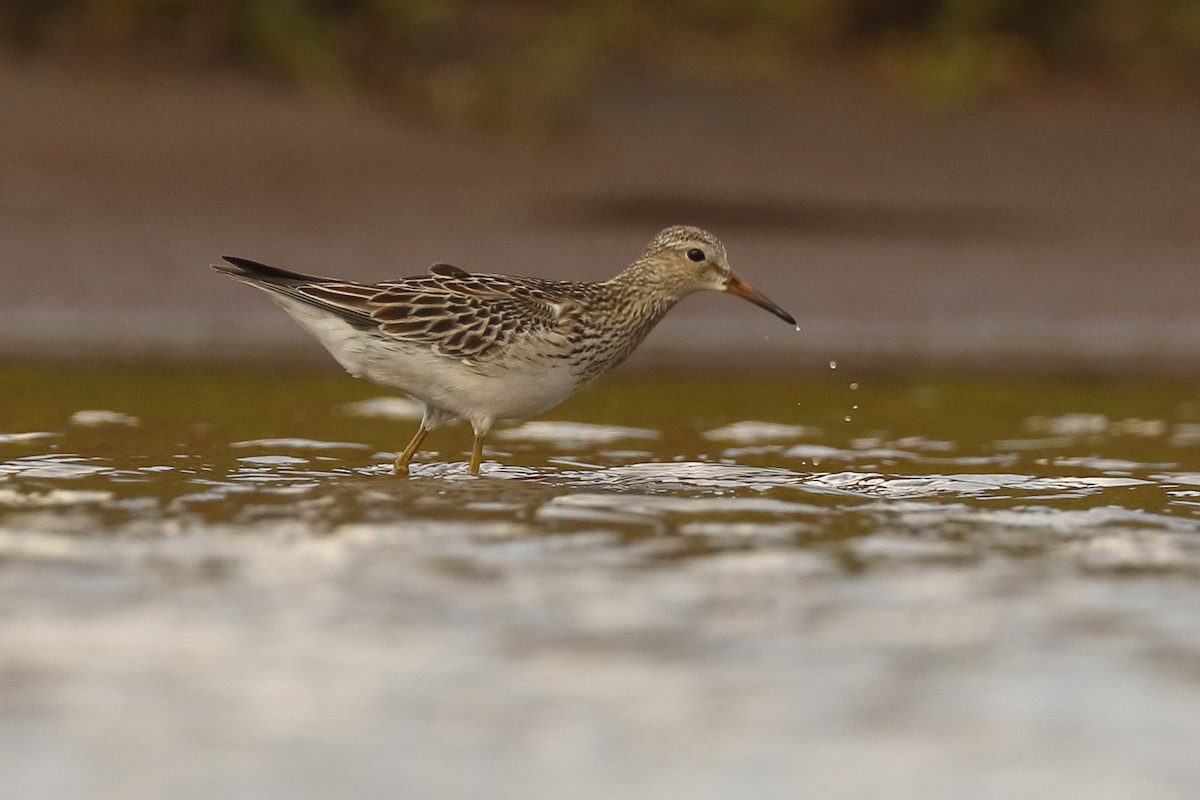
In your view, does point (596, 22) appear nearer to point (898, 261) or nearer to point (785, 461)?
point (898, 261)

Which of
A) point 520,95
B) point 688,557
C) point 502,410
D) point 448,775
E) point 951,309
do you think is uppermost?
point 520,95

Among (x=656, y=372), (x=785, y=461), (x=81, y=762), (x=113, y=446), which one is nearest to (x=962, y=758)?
(x=81, y=762)

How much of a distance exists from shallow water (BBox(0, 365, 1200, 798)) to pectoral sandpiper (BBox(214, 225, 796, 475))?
1.09ft

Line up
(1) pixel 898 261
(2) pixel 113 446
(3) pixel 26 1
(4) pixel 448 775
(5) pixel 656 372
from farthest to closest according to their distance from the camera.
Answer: (3) pixel 26 1
(1) pixel 898 261
(5) pixel 656 372
(2) pixel 113 446
(4) pixel 448 775

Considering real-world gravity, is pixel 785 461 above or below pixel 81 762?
above

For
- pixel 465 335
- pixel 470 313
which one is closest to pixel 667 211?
pixel 470 313

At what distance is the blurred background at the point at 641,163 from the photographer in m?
14.4

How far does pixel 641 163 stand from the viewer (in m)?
18.1

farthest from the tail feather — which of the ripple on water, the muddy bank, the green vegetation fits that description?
the green vegetation

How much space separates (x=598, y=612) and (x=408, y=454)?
3.42 metres

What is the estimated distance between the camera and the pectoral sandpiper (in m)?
8.91

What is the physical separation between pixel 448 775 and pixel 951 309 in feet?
36.6

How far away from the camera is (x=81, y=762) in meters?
4.28

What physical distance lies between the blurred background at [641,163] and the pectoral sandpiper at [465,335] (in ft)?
10.9
